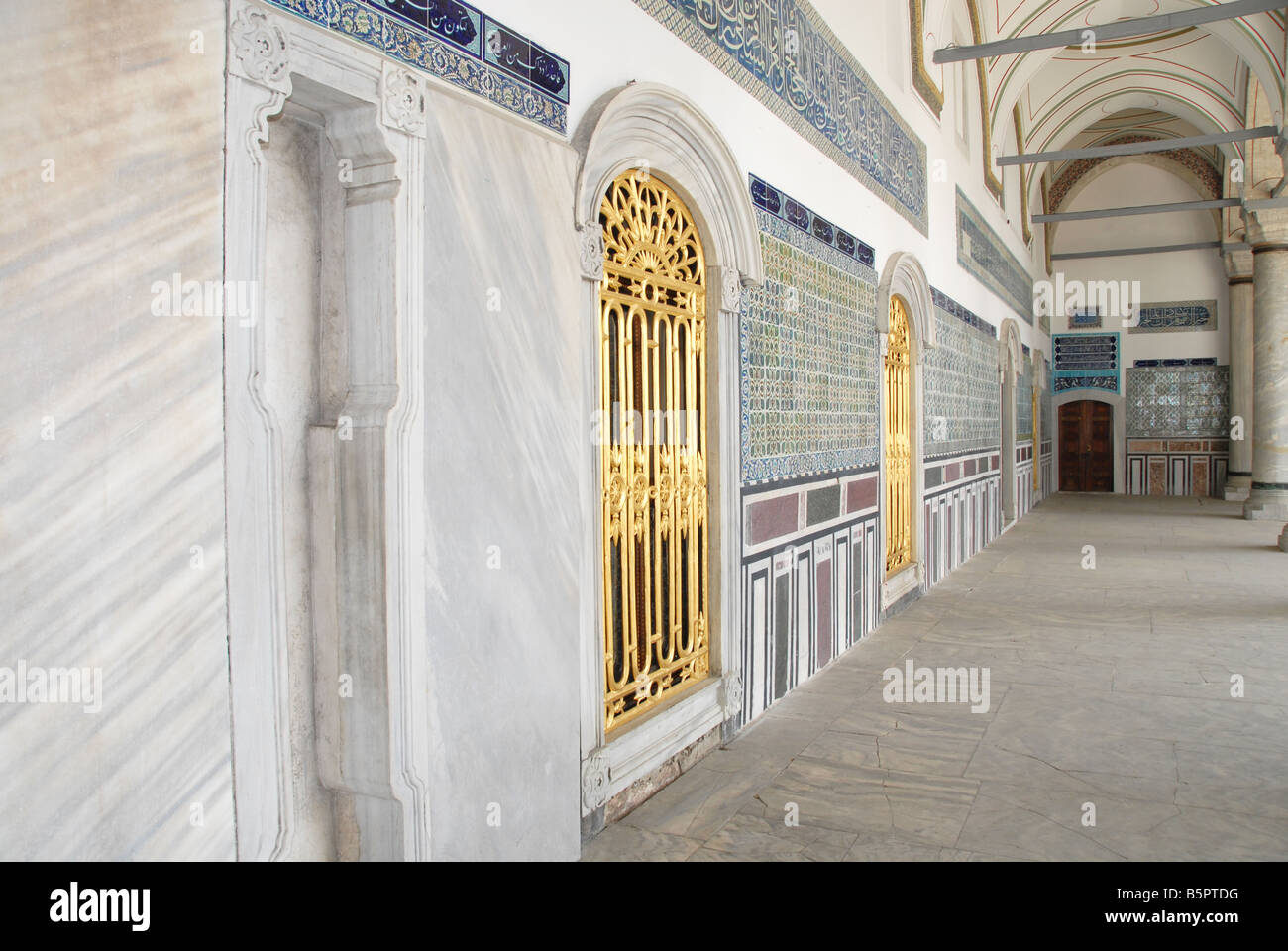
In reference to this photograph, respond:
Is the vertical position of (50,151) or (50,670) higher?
(50,151)

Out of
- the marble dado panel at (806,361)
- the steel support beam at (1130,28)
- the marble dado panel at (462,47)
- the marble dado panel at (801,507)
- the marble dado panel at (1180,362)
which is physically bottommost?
the marble dado panel at (801,507)

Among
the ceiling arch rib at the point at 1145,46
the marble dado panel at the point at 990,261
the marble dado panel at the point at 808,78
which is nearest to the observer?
the marble dado panel at the point at 808,78

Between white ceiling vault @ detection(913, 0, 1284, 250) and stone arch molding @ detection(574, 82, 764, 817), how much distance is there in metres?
3.74

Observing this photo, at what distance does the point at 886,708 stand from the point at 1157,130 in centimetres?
1371

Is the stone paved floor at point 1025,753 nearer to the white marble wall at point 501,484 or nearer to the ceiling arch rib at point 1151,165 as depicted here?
the white marble wall at point 501,484

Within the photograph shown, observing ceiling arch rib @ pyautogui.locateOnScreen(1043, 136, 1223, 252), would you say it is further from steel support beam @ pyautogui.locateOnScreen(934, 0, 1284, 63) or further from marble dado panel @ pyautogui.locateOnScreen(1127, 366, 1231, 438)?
steel support beam @ pyautogui.locateOnScreen(934, 0, 1284, 63)

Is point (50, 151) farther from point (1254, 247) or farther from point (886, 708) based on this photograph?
point (1254, 247)

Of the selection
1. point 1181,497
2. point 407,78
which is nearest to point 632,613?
point 407,78

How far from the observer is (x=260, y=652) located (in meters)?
1.63

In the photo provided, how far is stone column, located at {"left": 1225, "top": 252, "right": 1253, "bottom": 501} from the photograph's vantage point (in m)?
13.4

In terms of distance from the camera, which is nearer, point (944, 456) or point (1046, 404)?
point (944, 456)

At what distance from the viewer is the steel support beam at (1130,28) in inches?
223

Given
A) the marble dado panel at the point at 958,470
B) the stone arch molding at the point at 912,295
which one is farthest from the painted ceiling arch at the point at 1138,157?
the stone arch molding at the point at 912,295

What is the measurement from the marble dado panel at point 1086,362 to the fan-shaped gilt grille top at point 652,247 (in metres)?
13.7
